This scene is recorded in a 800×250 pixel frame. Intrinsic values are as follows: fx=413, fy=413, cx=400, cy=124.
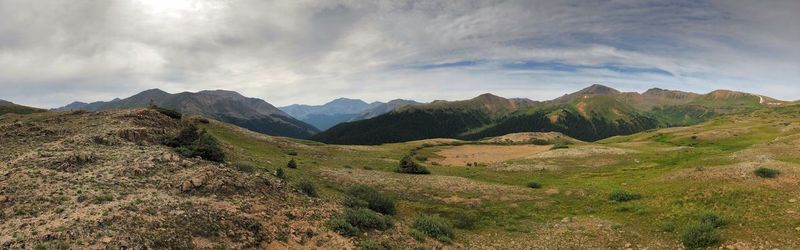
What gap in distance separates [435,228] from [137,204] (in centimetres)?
1492

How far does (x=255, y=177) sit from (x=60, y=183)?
9.14 meters

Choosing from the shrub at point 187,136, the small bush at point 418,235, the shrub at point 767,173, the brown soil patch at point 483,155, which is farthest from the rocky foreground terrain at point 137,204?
the brown soil patch at point 483,155

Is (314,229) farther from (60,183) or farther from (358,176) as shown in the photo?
(358,176)

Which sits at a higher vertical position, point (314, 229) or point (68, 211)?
point (68, 211)

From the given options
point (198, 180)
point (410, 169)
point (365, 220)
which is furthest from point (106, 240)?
point (410, 169)

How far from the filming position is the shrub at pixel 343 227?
67.9 feet

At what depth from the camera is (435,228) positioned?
23875mm

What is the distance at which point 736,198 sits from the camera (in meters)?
27.5

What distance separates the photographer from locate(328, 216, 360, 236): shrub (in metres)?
20.7

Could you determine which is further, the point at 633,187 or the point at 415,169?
the point at 415,169

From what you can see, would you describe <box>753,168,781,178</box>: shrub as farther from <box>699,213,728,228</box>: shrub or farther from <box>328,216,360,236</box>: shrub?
<box>328,216,360,236</box>: shrub

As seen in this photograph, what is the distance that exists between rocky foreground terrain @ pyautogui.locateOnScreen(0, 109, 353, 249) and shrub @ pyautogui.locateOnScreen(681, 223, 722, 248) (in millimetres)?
17474

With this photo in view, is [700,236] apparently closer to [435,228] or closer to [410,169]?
[435,228]

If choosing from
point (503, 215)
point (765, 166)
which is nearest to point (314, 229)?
point (503, 215)
